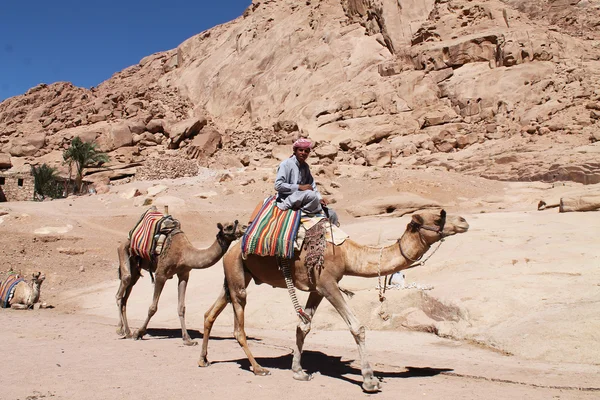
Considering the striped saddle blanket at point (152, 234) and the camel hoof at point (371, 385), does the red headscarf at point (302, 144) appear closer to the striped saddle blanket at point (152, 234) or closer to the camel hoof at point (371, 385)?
the camel hoof at point (371, 385)

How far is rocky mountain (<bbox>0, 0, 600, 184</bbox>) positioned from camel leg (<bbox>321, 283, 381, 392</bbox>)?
21.9 m

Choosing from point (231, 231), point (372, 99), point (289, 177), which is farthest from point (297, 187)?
point (372, 99)

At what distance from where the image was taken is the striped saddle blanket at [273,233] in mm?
5613

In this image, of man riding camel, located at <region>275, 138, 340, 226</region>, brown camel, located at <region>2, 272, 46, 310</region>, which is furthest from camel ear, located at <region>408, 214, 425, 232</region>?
brown camel, located at <region>2, 272, 46, 310</region>

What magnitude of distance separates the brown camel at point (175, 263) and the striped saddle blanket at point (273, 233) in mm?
741

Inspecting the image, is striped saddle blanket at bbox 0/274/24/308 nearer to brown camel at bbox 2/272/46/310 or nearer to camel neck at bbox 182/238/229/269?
brown camel at bbox 2/272/46/310

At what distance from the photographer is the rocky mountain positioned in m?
32.8

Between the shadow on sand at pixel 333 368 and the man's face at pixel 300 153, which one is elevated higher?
the man's face at pixel 300 153

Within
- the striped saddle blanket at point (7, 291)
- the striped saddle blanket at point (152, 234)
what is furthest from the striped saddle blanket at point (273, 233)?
the striped saddle blanket at point (7, 291)

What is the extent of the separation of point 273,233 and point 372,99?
38.3 metres

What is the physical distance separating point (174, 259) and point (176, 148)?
142 ft

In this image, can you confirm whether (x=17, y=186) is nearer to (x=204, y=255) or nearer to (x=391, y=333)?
(x=204, y=255)

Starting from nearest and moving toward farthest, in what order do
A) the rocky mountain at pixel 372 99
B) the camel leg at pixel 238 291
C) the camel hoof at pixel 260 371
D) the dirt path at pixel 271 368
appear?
the dirt path at pixel 271 368 → the camel hoof at pixel 260 371 → the camel leg at pixel 238 291 → the rocky mountain at pixel 372 99

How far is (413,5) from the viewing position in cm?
4969
